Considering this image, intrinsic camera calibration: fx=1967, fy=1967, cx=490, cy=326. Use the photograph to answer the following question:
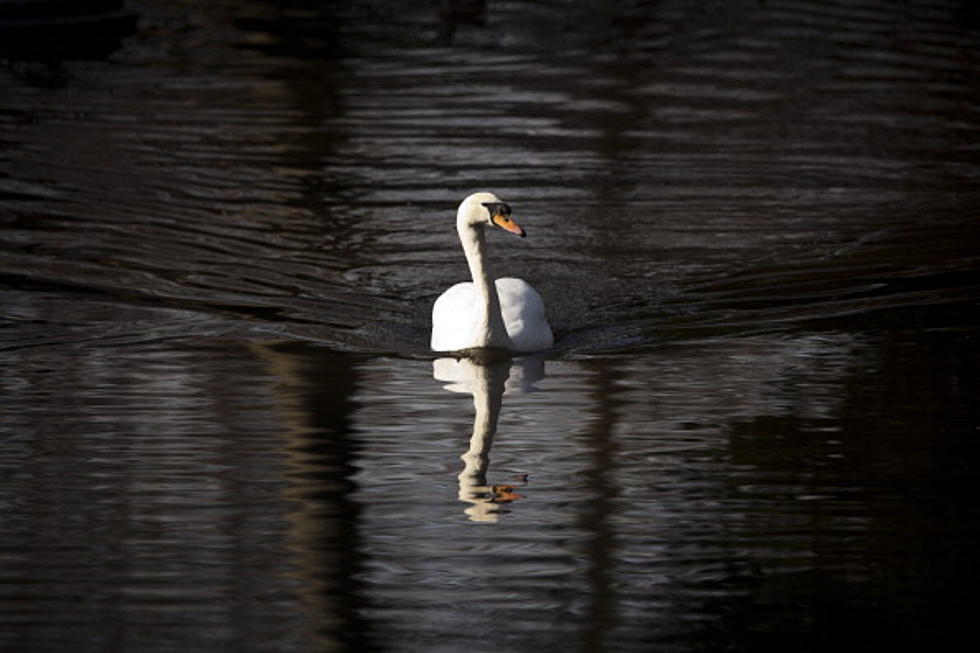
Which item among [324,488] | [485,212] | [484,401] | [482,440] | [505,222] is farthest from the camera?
[485,212]

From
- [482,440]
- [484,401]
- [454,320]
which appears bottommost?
[482,440]

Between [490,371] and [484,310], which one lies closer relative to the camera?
[490,371]

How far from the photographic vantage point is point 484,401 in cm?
992

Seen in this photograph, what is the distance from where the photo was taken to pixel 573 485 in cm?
831

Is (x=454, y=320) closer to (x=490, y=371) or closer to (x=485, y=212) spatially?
(x=490, y=371)

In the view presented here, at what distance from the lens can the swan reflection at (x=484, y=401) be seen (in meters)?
8.12

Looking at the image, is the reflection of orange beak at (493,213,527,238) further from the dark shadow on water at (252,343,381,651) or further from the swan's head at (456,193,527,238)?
the dark shadow on water at (252,343,381,651)

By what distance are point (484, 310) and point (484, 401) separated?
0.93 metres

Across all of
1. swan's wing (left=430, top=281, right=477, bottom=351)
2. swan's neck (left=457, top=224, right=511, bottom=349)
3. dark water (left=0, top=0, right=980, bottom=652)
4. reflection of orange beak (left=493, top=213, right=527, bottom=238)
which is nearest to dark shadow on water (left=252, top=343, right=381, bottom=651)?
dark water (left=0, top=0, right=980, bottom=652)

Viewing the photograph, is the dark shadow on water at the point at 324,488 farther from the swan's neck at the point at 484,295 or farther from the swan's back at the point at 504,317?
the swan's neck at the point at 484,295

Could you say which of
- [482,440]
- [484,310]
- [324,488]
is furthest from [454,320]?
[324,488]

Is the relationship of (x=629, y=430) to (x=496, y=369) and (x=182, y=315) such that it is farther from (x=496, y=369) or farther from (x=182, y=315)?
(x=182, y=315)

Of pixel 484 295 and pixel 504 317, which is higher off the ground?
pixel 484 295

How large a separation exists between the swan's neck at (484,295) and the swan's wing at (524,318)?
0.13 metres
